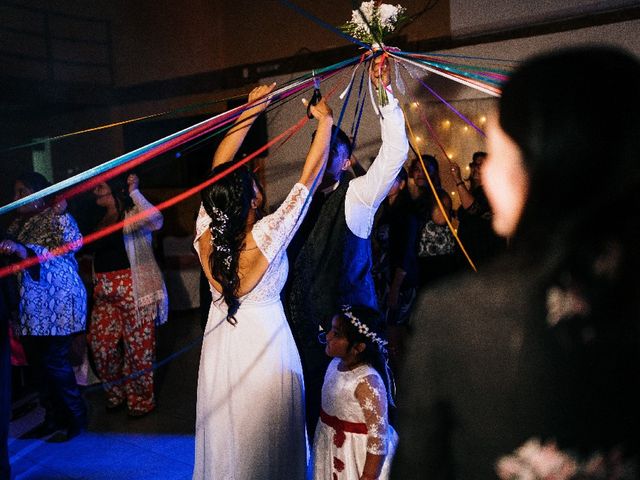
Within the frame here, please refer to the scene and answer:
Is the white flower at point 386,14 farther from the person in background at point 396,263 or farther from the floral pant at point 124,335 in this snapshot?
the floral pant at point 124,335

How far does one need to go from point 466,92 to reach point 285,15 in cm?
312

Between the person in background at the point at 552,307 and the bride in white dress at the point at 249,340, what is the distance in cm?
153

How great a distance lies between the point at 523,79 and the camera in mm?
999

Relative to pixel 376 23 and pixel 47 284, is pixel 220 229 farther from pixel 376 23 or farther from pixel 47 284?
pixel 47 284

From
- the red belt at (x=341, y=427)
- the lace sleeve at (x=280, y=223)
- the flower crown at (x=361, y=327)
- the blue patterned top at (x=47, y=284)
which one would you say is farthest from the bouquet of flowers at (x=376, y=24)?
the blue patterned top at (x=47, y=284)

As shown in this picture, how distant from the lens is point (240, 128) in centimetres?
294

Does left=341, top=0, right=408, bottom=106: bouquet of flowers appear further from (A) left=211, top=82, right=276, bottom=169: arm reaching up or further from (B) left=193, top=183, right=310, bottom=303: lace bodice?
(B) left=193, top=183, right=310, bottom=303: lace bodice

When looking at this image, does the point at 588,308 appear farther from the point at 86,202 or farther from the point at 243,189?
the point at 86,202

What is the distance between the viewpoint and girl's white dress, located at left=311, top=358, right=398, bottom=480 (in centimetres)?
251

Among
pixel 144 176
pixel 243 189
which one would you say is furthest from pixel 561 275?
pixel 144 176

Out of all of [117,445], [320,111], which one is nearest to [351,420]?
[320,111]

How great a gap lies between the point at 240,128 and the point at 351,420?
1.38 meters

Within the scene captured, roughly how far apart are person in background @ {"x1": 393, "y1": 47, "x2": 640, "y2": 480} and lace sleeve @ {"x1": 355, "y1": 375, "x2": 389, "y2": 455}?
1414 mm

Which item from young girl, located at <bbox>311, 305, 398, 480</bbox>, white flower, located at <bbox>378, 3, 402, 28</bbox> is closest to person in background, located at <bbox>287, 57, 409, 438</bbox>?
young girl, located at <bbox>311, 305, 398, 480</bbox>
